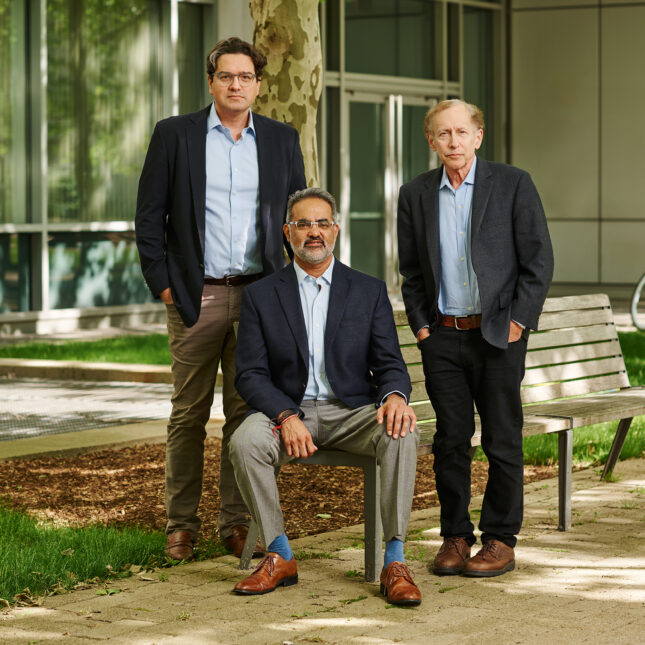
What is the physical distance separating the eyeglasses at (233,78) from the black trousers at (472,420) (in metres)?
1.29

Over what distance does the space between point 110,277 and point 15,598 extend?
12.3m

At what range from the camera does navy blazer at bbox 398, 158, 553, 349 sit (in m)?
5.41

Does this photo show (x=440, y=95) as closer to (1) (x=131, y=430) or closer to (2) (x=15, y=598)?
(1) (x=131, y=430)

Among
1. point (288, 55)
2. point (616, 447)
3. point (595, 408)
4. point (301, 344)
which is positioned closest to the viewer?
point (301, 344)

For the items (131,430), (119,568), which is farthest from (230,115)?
(131,430)

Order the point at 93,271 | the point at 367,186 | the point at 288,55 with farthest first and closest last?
the point at 367,186 → the point at 93,271 → the point at 288,55

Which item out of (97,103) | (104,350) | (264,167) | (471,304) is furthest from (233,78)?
(97,103)

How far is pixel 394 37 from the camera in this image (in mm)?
21078

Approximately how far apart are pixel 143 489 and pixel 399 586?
8.30 feet

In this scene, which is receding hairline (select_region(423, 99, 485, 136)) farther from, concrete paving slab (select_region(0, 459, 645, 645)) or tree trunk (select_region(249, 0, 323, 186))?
tree trunk (select_region(249, 0, 323, 186))

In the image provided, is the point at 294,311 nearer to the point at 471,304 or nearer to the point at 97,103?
the point at 471,304

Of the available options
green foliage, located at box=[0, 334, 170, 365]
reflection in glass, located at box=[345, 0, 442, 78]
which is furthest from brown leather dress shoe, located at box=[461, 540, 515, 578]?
reflection in glass, located at box=[345, 0, 442, 78]

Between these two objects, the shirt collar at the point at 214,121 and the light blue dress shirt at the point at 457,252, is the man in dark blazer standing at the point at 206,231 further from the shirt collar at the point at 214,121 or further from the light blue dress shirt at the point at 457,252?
the light blue dress shirt at the point at 457,252

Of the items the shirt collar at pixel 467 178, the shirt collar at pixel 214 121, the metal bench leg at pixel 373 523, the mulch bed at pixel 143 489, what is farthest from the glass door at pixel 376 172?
the metal bench leg at pixel 373 523
